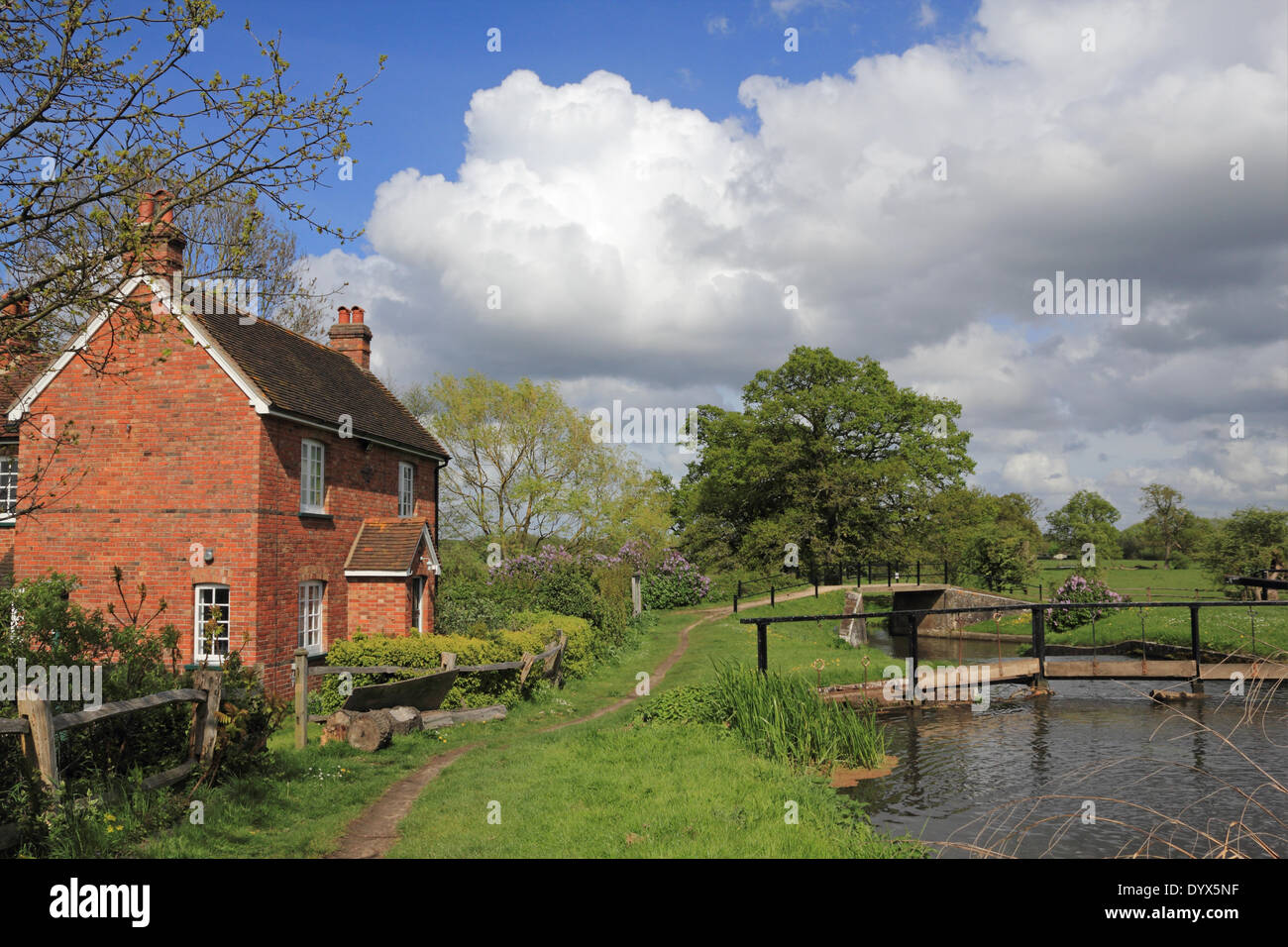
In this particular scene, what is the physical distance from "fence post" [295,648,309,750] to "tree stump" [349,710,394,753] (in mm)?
786

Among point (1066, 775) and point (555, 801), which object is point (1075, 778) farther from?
point (555, 801)

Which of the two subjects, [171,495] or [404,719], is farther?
[171,495]

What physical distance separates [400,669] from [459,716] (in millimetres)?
1617

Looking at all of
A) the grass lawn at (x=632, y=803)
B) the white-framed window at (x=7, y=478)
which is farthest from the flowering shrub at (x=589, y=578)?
the white-framed window at (x=7, y=478)

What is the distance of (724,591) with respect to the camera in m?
44.5

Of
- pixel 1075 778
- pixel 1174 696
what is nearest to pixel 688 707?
pixel 1075 778

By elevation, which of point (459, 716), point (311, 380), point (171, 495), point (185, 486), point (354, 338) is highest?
point (354, 338)

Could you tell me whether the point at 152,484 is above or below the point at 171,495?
above

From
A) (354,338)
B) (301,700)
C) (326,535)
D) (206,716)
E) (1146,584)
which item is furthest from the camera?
(1146,584)

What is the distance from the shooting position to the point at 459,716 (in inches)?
620

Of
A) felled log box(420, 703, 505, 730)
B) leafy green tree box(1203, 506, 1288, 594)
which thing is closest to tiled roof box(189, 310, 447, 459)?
felled log box(420, 703, 505, 730)

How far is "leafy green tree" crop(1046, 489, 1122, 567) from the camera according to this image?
8704 centimetres

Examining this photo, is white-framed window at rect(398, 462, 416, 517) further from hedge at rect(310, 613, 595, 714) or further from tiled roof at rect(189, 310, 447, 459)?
hedge at rect(310, 613, 595, 714)
